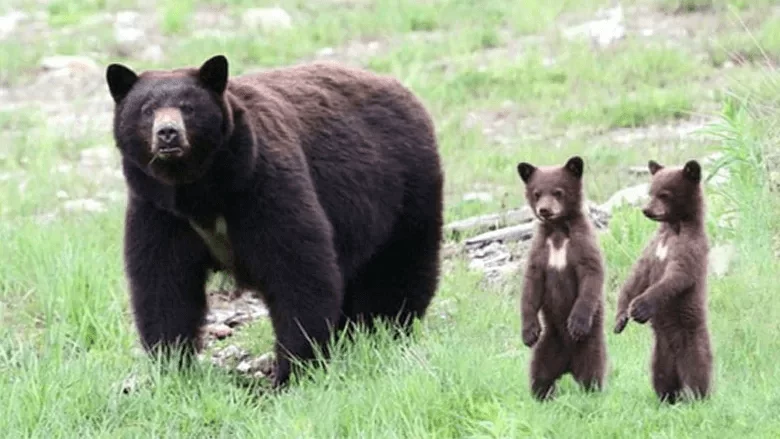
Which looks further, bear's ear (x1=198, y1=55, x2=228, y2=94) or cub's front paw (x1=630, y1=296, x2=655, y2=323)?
bear's ear (x1=198, y1=55, x2=228, y2=94)

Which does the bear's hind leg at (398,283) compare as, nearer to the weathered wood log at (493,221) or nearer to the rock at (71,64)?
the weathered wood log at (493,221)

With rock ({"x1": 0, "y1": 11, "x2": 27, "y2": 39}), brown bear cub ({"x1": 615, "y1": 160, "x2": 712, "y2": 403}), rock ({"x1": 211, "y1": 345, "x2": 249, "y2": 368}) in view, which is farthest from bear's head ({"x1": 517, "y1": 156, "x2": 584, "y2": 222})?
rock ({"x1": 0, "y1": 11, "x2": 27, "y2": 39})

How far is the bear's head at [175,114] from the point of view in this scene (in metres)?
6.94

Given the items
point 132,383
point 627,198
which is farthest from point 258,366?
point 627,198

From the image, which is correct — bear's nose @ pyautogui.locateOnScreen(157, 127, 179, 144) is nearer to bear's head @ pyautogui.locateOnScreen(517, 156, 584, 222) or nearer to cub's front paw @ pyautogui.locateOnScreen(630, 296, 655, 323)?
bear's head @ pyautogui.locateOnScreen(517, 156, 584, 222)

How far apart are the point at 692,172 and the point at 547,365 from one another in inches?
35.2

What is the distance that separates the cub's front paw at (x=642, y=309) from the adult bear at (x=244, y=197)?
180 cm

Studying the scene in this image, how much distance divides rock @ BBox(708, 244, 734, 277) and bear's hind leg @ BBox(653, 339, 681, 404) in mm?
2221

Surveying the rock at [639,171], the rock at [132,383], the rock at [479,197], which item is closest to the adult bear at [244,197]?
the rock at [132,383]

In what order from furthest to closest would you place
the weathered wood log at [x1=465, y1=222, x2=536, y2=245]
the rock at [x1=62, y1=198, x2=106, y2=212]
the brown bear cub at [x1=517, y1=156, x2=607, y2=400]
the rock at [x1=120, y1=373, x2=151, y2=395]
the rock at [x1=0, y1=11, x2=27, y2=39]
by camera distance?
1. the rock at [x1=0, y1=11, x2=27, y2=39]
2. the rock at [x1=62, y1=198, x2=106, y2=212]
3. the weathered wood log at [x1=465, y1=222, x2=536, y2=245]
4. the rock at [x1=120, y1=373, x2=151, y2=395]
5. the brown bear cub at [x1=517, y1=156, x2=607, y2=400]

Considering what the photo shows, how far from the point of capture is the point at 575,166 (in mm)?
6211

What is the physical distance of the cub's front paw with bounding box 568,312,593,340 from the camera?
6.06 metres

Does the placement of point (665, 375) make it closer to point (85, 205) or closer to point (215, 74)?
point (215, 74)

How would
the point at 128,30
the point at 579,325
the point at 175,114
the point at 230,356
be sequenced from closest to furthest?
1. the point at 579,325
2. the point at 175,114
3. the point at 230,356
4. the point at 128,30
